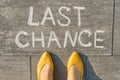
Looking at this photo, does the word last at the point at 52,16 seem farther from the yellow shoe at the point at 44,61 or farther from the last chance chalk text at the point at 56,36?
the yellow shoe at the point at 44,61

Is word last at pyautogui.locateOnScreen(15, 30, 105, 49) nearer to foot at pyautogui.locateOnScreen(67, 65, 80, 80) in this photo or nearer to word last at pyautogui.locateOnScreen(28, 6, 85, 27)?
word last at pyautogui.locateOnScreen(28, 6, 85, 27)

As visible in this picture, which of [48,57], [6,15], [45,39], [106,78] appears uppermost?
[6,15]

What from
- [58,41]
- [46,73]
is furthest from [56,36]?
[46,73]

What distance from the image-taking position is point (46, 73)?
2.13m

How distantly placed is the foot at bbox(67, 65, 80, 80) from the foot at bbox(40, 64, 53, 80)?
16 cm

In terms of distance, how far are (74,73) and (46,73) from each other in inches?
8.7

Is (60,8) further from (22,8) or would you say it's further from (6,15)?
(6,15)

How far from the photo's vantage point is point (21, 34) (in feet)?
6.97

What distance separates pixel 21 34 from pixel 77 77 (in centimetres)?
56

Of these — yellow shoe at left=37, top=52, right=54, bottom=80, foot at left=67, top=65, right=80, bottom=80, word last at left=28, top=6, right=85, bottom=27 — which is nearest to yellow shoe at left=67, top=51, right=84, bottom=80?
foot at left=67, top=65, right=80, bottom=80

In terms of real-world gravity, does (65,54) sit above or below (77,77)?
above

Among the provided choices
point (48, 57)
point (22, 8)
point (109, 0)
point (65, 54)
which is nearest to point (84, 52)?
point (65, 54)

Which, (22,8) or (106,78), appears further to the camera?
(106,78)

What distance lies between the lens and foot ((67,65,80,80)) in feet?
6.91
